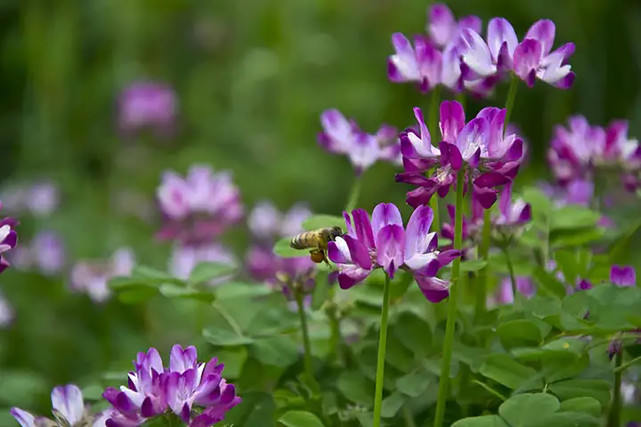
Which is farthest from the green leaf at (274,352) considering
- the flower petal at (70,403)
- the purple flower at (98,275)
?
the purple flower at (98,275)

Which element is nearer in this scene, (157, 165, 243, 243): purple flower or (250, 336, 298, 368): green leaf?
(250, 336, 298, 368): green leaf

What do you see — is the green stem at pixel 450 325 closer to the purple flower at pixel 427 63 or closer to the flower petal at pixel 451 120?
the flower petal at pixel 451 120

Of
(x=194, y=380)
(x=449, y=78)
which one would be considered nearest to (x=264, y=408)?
(x=194, y=380)

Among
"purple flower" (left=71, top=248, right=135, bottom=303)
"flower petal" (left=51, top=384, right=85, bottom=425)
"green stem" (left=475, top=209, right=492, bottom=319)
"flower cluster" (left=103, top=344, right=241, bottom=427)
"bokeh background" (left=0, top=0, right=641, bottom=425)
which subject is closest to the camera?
"flower cluster" (left=103, top=344, right=241, bottom=427)

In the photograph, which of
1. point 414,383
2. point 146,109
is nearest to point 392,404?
point 414,383

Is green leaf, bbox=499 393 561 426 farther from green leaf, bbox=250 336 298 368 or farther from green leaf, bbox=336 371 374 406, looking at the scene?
green leaf, bbox=250 336 298 368

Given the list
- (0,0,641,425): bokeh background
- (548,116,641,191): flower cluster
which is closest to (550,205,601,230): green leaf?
(548,116,641,191): flower cluster

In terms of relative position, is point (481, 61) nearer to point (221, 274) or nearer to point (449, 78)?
point (449, 78)
